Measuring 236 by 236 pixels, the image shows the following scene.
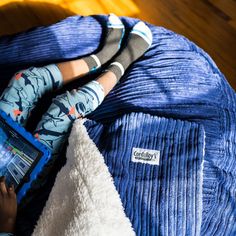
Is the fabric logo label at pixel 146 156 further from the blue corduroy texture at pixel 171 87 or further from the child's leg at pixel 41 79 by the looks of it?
the child's leg at pixel 41 79

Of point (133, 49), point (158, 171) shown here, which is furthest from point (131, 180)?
point (133, 49)

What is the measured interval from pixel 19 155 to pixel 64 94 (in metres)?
0.23

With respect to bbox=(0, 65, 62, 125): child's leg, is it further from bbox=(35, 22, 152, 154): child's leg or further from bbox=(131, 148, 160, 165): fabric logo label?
bbox=(131, 148, 160, 165): fabric logo label

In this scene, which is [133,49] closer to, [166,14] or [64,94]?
[64,94]

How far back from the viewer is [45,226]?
92cm

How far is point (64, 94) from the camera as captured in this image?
110cm

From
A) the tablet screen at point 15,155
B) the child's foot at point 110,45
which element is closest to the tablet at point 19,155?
the tablet screen at point 15,155

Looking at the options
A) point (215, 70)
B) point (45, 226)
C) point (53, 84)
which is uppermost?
point (215, 70)

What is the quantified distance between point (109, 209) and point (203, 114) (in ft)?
1.39

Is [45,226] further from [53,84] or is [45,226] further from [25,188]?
[53,84]

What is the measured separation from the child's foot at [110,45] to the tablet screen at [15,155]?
0.39 metres

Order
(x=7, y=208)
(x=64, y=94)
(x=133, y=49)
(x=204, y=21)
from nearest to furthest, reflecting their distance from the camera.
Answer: (x=7, y=208), (x=64, y=94), (x=133, y=49), (x=204, y=21)

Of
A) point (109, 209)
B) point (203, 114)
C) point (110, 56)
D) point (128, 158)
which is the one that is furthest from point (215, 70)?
point (109, 209)

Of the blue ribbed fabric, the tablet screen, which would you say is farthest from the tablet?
the blue ribbed fabric
